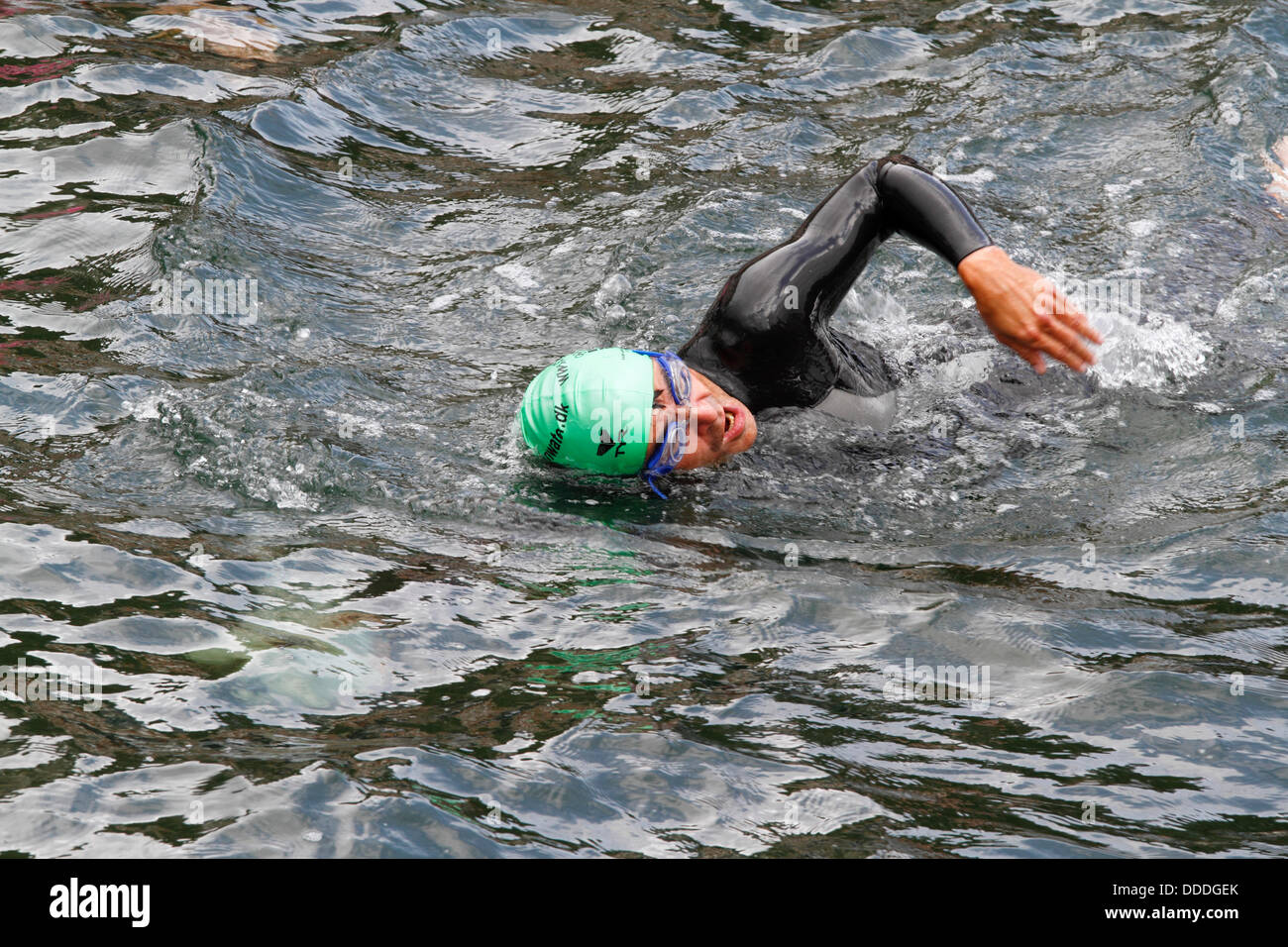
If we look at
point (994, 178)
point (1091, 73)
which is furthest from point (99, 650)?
point (1091, 73)

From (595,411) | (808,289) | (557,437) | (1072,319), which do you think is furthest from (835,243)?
(557,437)

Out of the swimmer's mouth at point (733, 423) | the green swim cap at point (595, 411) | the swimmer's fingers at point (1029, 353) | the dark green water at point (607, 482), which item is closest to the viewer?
the dark green water at point (607, 482)

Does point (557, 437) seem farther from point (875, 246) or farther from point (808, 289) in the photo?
point (875, 246)

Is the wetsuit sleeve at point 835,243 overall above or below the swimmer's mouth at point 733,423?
above

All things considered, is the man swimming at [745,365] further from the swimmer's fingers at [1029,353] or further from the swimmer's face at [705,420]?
the swimmer's fingers at [1029,353]

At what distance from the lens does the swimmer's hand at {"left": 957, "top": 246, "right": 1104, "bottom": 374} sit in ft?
14.6

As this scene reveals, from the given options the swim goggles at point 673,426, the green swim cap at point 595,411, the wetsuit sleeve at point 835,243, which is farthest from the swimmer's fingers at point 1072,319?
the green swim cap at point 595,411

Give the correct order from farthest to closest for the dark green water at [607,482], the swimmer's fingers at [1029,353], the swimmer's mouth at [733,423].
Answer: the swimmer's mouth at [733,423] → the swimmer's fingers at [1029,353] → the dark green water at [607,482]

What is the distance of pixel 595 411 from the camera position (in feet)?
16.5

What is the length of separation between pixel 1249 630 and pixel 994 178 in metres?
4.39

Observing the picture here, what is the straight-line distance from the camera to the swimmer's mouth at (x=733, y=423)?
5188mm

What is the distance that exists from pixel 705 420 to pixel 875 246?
42.3 inches
